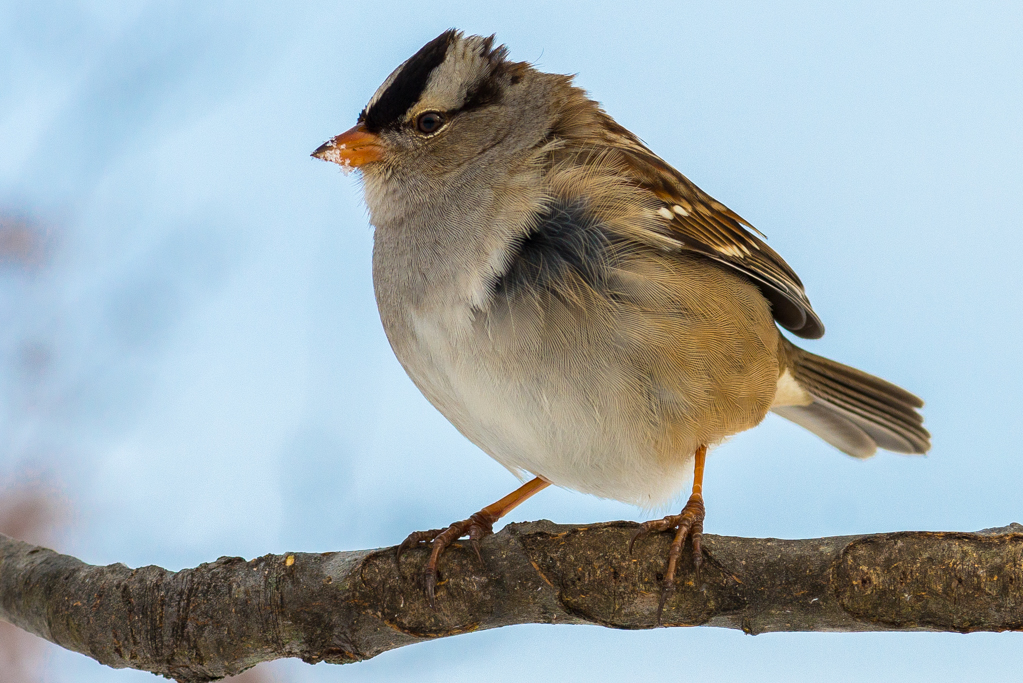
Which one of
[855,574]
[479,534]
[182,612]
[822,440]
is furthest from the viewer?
[822,440]

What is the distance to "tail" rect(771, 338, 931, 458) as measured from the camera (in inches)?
109

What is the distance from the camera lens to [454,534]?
1.93m

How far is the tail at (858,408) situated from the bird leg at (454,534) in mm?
964

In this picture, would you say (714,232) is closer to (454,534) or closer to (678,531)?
(678,531)

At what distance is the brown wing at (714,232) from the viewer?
2.12 m

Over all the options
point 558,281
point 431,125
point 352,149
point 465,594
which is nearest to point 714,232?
point 558,281

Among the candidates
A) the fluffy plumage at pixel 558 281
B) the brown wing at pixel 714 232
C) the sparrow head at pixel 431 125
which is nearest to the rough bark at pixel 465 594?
the fluffy plumage at pixel 558 281

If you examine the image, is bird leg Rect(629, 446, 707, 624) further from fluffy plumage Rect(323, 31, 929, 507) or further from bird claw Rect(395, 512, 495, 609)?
bird claw Rect(395, 512, 495, 609)

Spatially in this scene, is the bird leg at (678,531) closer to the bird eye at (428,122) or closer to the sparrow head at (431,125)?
the sparrow head at (431,125)

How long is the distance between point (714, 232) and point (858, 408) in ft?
3.08

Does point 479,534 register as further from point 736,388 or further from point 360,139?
point 360,139

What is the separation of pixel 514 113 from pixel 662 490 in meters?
1.00

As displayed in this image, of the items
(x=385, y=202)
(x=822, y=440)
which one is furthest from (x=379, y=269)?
(x=822, y=440)

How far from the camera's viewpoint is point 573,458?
2018mm
